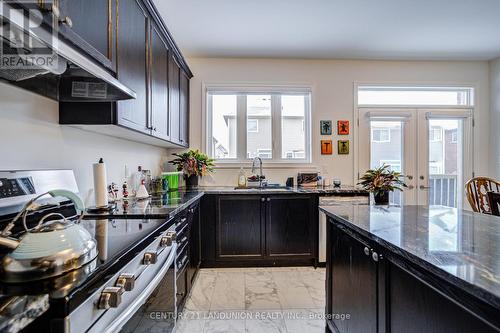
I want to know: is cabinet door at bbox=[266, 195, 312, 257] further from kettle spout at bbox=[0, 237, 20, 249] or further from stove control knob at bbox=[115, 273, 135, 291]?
kettle spout at bbox=[0, 237, 20, 249]

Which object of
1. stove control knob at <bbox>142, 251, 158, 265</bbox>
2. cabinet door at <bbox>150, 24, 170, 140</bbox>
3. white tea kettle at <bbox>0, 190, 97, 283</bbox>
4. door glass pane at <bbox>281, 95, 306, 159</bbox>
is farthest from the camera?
door glass pane at <bbox>281, 95, 306, 159</bbox>

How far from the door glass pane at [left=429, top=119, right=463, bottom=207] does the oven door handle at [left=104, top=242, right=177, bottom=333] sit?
12.8 ft

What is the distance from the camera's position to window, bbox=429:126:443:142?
380cm

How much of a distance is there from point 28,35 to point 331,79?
358 centimetres

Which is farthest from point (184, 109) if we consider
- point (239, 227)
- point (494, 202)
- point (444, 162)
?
point (444, 162)

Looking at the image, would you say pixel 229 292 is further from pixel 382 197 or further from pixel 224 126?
pixel 224 126

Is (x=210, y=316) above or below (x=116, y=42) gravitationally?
below

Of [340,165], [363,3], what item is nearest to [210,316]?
[340,165]

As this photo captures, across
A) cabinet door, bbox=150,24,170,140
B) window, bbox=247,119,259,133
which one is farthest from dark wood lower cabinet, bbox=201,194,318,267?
window, bbox=247,119,259,133

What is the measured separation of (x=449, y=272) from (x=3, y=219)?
1628mm

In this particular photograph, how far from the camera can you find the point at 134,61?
182 centimetres

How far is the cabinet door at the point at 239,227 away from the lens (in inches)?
118

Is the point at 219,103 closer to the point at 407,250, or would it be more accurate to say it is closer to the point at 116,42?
the point at 116,42

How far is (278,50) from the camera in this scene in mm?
3438
